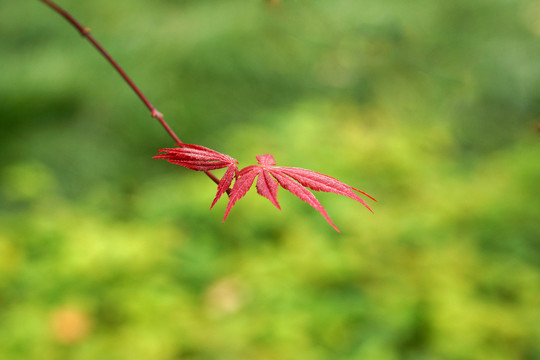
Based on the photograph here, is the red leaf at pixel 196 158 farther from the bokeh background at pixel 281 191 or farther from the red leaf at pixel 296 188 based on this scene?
the bokeh background at pixel 281 191

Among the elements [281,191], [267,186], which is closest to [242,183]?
[267,186]

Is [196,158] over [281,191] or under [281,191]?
under

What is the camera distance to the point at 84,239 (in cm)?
227

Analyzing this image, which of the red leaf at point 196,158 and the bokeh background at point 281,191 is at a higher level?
the bokeh background at point 281,191

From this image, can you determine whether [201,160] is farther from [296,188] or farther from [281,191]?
[281,191]

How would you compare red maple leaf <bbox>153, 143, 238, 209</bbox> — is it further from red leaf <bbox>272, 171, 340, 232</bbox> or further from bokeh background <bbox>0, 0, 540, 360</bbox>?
bokeh background <bbox>0, 0, 540, 360</bbox>

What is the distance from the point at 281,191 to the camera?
8.77ft

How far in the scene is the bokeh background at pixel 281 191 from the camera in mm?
1897

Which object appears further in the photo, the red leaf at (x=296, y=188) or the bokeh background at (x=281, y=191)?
the bokeh background at (x=281, y=191)

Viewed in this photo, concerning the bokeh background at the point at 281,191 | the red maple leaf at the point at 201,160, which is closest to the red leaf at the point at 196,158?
the red maple leaf at the point at 201,160

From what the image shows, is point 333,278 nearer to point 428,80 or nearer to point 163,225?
point 163,225

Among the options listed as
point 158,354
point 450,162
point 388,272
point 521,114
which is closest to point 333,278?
point 388,272

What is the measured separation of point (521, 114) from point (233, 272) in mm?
2367

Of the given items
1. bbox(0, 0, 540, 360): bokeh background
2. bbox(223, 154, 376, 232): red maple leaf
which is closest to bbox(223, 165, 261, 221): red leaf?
bbox(223, 154, 376, 232): red maple leaf
